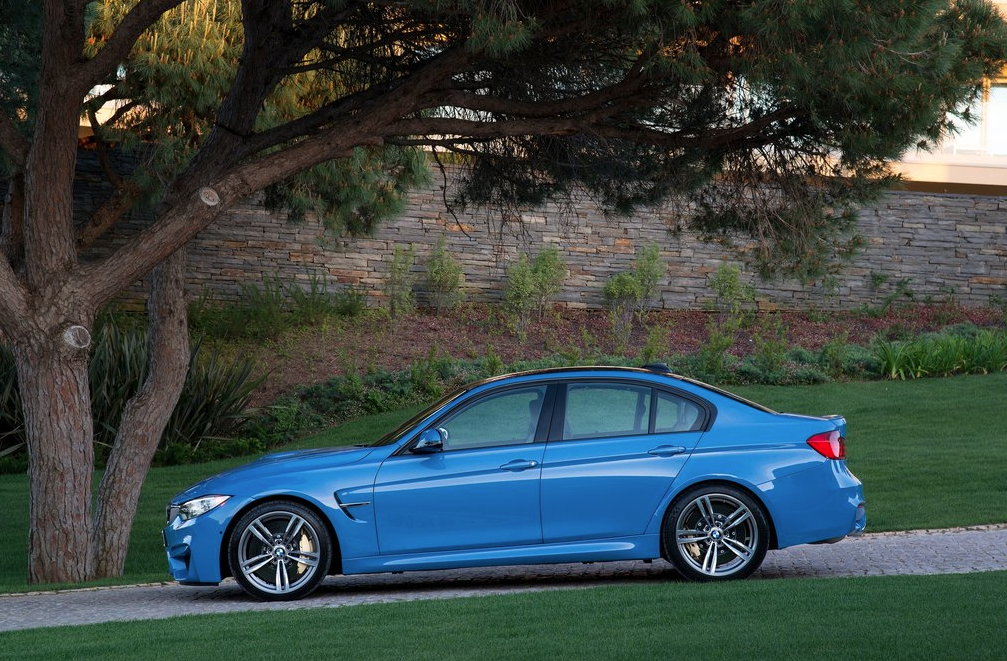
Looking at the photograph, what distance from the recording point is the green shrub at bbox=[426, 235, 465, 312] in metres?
21.4

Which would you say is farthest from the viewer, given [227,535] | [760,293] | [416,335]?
[760,293]

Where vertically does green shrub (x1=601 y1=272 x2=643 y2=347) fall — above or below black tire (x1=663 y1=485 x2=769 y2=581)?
above

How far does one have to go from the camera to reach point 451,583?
345 inches

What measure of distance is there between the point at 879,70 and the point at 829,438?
2.58m

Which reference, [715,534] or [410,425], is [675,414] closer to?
[715,534]

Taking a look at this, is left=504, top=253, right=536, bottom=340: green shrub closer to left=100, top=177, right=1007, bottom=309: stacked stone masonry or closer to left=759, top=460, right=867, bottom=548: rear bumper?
left=100, top=177, right=1007, bottom=309: stacked stone masonry

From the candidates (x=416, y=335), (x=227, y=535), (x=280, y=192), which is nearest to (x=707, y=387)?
(x=227, y=535)

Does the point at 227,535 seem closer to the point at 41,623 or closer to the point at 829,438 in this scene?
the point at 41,623

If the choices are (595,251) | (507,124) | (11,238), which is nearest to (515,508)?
(507,124)

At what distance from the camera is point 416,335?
68.0 feet

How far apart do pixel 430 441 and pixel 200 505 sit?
1.58m

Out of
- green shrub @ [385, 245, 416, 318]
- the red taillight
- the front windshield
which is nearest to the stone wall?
green shrub @ [385, 245, 416, 318]

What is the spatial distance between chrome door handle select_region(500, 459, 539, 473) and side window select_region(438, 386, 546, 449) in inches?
6.9

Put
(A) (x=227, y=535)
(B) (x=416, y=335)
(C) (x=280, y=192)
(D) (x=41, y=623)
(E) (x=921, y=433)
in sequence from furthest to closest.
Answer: (B) (x=416, y=335), (E) (x=921, y=433), (C) (x=280, y=192), (A) (x=227, y=535), (D) (x=41, y=623)
